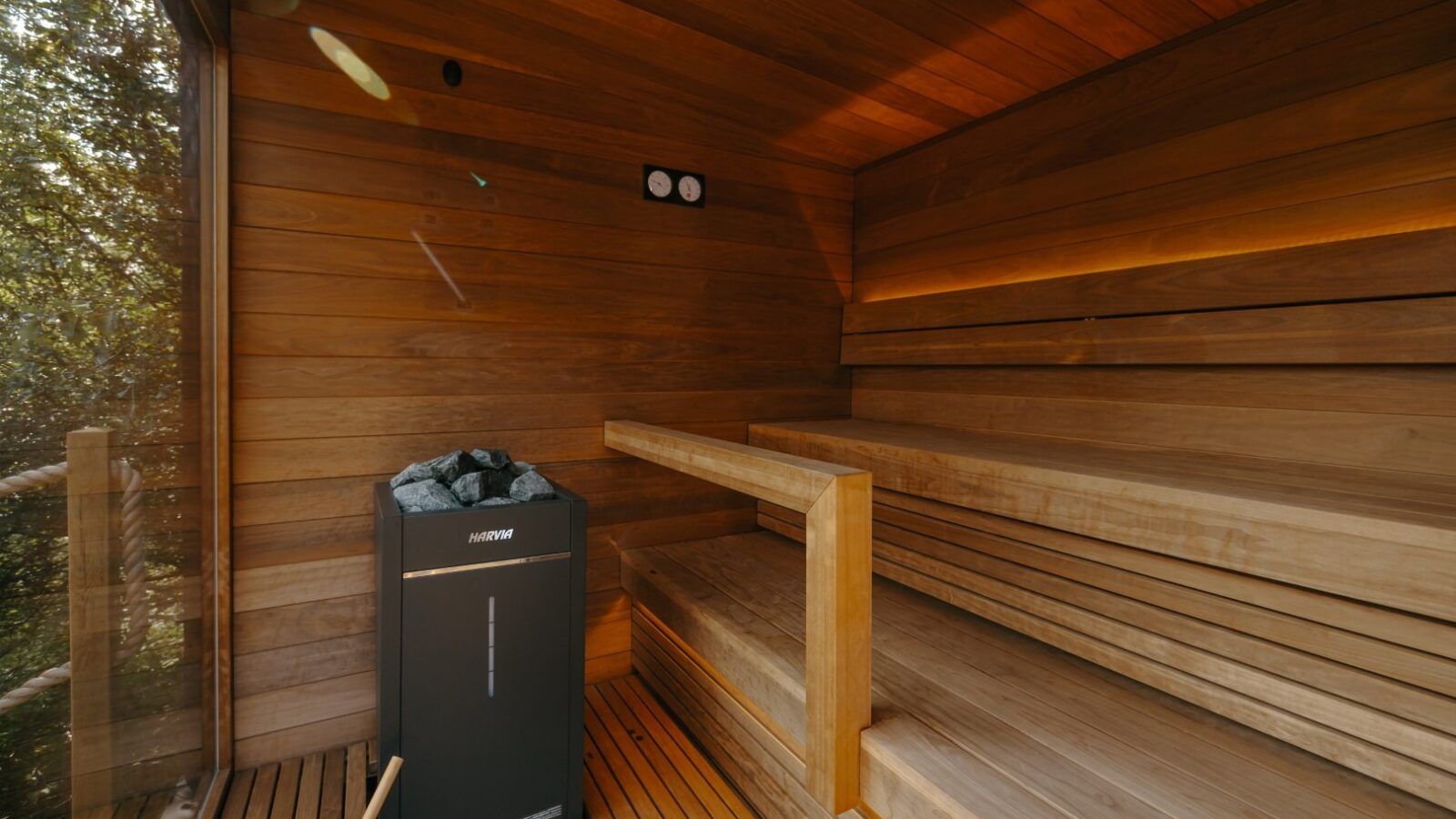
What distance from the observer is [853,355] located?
2900 millimetres

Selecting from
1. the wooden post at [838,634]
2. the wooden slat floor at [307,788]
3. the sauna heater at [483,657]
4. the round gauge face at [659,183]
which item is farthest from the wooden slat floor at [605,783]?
the round gauge face at [659,183]

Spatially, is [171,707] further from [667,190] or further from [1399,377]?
[1399,377]

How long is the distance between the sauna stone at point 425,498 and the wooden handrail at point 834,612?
848 millimetres

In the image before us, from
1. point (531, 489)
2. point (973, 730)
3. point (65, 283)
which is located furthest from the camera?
point (531, 489)

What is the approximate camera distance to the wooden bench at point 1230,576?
1.02 metres

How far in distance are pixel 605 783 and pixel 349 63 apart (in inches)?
87.9

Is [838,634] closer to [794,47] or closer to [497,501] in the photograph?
[497,501]

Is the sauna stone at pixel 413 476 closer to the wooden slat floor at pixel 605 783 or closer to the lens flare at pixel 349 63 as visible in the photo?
the wooden slat floor at pixel 605 783

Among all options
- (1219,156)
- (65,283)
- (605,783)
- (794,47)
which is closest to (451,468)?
(65,283)

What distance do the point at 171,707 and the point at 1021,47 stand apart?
2.85 m

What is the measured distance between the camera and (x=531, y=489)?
1.75 metres

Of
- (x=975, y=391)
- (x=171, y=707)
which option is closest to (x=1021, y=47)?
(x=975, y=391)

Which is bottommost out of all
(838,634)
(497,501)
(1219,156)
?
(838,634)

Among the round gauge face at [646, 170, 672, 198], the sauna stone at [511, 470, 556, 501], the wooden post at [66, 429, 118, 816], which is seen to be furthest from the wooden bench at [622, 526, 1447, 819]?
the round gauge face at [646, 170, 672, 198]
